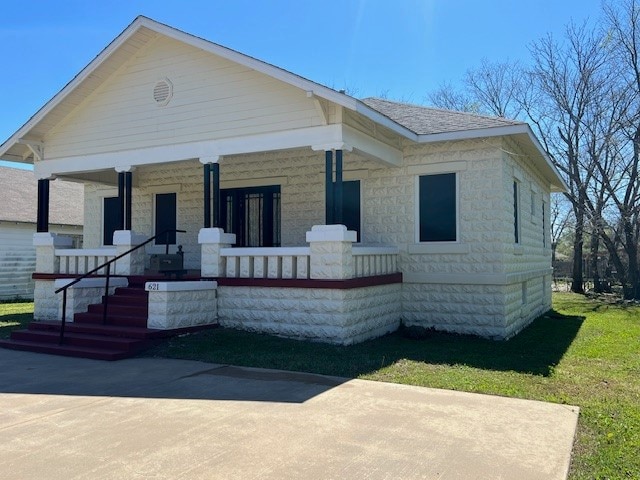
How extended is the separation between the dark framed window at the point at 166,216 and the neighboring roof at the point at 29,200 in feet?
27.9

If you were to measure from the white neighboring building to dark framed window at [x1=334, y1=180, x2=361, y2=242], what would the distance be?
14.0 m

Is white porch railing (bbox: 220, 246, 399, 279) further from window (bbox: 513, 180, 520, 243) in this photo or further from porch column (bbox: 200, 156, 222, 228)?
window (bbox: 513, 180, 520, 243)

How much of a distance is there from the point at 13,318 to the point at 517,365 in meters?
12.5

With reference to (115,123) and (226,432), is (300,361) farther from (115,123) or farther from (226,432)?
(115,123)

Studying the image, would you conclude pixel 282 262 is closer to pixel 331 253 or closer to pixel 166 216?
pixel 331 253

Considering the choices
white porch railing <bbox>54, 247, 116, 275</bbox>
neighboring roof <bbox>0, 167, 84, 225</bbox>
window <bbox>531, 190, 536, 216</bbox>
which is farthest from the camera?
neighboring roof <bbox>0, 167, 84, 225</bbox>

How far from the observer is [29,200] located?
23406 mm

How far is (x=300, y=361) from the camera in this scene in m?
8.51

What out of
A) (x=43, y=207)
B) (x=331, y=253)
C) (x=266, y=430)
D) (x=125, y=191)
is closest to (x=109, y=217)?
(x=43, y=207)

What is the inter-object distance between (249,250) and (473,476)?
721cm

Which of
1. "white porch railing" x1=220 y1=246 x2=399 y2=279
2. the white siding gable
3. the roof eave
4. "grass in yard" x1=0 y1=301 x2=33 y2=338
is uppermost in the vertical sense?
the white siding gable

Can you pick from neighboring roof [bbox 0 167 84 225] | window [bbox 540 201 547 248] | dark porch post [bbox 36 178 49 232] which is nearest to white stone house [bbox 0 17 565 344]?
dark porch post [bbox 36 178 49 232]

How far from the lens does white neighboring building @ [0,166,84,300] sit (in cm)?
2097

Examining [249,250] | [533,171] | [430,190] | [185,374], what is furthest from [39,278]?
[533,171]
